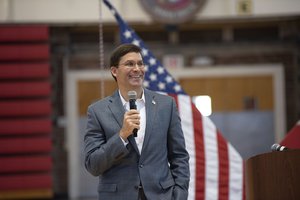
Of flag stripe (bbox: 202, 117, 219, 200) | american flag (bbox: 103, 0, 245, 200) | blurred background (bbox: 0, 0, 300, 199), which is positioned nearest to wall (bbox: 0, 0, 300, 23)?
blurred background (bbox: 0, 0, 300, 199)

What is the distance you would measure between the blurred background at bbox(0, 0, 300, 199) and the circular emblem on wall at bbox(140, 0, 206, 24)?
0.31m

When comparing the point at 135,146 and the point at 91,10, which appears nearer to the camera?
the point at 135,146

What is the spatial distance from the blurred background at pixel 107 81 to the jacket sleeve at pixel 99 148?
5.69 meters

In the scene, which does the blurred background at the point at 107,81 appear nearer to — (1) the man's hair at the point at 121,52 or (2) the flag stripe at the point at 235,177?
(2) the flag stripe at the point at 235,177

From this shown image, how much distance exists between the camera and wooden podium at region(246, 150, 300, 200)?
2.44 metres

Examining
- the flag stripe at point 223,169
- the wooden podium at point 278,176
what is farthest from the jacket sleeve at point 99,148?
the flag stripe at point 223,169

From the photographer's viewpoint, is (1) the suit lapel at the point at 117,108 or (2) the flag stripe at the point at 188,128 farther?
(2) the flag stripe at the point at 188,128

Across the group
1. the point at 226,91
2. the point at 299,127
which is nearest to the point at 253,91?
the point at 226,91

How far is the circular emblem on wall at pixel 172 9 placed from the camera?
7.86 meters

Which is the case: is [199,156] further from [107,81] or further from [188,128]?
[107,81]

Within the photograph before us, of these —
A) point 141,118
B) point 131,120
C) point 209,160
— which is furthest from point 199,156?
point 131,120

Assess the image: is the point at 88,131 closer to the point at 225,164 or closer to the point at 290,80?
the point at 225,164

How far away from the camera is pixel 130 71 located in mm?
2553

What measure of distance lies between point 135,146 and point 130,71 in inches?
11.8
